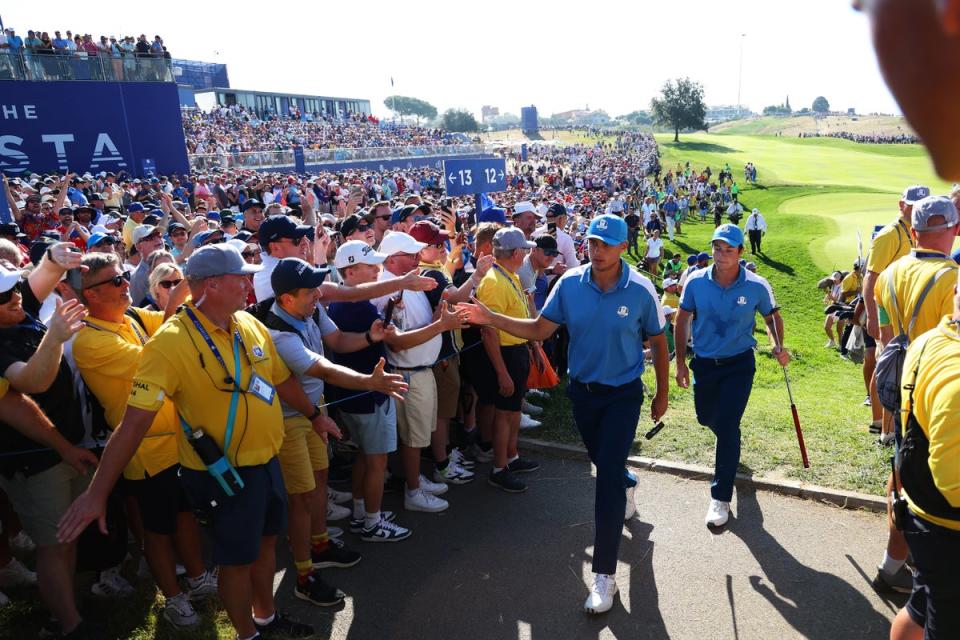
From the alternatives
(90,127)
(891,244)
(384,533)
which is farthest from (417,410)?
(90,127)

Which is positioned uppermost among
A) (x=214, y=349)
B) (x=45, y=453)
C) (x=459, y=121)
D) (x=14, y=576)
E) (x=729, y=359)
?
(x=459, y=121)

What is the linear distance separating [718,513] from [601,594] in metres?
1.40

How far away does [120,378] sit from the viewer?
3.77 m

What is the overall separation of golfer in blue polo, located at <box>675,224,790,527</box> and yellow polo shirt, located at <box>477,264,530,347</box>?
1.31 m

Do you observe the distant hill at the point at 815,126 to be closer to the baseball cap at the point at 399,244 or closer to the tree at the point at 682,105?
the tree at the point at 682,105

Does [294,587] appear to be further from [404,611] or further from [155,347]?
[155,347]

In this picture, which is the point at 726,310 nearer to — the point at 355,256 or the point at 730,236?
the point at 730,236

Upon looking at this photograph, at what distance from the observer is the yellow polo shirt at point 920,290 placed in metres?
4.21

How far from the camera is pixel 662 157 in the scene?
211 feet

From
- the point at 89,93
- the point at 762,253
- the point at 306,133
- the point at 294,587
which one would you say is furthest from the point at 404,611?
the point at 306,133

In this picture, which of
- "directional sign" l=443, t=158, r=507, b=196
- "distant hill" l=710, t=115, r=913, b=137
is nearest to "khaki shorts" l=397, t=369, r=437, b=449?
"directional sign" l=443, t=158, r=507, b=196

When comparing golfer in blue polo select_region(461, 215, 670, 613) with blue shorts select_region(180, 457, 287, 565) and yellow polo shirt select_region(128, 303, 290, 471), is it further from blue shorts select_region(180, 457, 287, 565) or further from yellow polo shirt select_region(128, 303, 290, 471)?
blue shorts select_region(180, 457, 287, 565)

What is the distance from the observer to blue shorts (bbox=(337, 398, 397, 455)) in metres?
4.72

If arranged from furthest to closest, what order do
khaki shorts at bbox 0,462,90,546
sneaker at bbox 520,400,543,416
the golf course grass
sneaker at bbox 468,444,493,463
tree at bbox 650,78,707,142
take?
tree at bbox 650,78,707,142 → sneaker at bbox 520,400,543,416 → sneaker at bbox 468,444,493,463 → the golf course grass → khaki shorts at bbox 0,462,90,546
